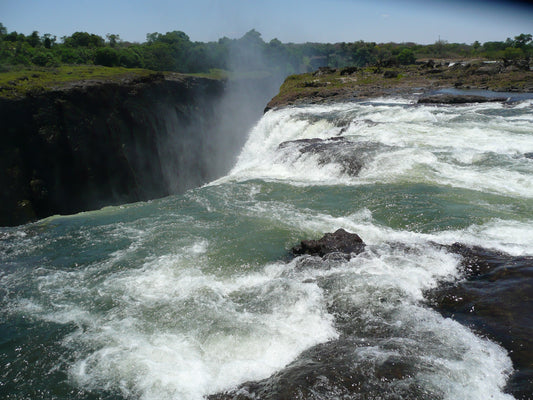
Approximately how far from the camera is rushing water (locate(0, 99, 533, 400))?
16.0 feet

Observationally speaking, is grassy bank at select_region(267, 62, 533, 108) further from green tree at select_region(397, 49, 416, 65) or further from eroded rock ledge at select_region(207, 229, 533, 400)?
green tree at select_region(397, 49, 416, 65)

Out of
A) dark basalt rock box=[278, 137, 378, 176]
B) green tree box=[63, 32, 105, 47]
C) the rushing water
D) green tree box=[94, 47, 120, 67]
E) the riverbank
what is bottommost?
the rushing water

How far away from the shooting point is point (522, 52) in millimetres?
68438

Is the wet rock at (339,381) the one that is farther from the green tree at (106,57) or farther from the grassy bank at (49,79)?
the green tree at (106,57)

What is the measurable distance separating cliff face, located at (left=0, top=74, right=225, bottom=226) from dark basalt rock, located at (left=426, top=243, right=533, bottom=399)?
60.4ft

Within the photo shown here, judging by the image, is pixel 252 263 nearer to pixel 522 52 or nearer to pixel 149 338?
pixel 149 338

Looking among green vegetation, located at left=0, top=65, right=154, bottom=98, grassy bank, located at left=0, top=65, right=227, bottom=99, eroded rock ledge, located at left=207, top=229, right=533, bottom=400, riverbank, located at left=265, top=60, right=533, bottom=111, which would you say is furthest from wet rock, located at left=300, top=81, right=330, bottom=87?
eroded rock ledge, located at left=207, top=229, right=533, bottom=400

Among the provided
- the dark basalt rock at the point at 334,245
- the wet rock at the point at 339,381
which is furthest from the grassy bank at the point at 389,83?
the wet rock at the point at 339,381

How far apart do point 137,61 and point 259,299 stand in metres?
50.0

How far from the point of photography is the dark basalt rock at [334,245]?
307 inches

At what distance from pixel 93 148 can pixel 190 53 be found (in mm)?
48407

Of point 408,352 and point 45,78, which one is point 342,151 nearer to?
point 408,352

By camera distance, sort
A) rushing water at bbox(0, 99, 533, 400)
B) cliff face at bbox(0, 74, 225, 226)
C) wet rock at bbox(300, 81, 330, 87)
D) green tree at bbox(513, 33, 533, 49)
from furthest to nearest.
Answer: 1. green tree at bbox(513, 33, 533, 49)
2. wet rock at bbox(300, 81, 330, 87)
3. cliff face at bbox(0, 74, 225, 226)
4. rushing water at bbox(0, 99, 533, 400)

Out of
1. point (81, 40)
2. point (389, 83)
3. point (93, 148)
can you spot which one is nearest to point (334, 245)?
point (93, 148)
